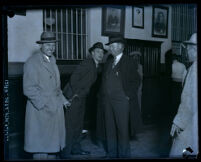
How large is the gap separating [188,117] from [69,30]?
253cm

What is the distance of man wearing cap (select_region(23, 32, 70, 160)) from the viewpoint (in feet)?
16.1

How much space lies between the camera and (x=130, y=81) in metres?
5.47

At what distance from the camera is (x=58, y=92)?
5.17 meters

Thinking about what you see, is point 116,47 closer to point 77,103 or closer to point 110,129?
point 77,103

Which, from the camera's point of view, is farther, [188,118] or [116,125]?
[116,125]

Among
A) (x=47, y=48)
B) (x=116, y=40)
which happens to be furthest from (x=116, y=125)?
(x=47, y=48)

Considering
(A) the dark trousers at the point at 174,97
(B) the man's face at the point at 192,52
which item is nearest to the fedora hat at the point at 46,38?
(B) the man's face at the point at 192,52

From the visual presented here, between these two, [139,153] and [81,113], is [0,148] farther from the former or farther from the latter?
[139,153]

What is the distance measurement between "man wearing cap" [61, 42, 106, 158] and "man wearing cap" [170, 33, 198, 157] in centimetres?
153

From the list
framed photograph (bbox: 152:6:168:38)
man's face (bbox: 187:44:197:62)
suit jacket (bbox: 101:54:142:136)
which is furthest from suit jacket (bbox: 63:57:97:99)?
man's face (bbox: 187:44:197:62)

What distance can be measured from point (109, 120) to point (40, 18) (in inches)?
78.9

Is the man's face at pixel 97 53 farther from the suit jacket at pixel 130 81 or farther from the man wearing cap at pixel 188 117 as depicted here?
the man wearing cap at pixel 188 117

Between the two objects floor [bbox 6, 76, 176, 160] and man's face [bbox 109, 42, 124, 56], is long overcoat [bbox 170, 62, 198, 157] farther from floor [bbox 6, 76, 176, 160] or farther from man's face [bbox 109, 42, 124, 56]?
man's face [bbox 109, 42, 124, 56]

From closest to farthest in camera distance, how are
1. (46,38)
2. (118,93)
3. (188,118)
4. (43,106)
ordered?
(188,118) < (43,106) < (46,38) < (118,93)
